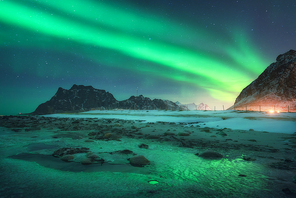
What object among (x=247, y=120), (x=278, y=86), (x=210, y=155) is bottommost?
(x=210, y=155)

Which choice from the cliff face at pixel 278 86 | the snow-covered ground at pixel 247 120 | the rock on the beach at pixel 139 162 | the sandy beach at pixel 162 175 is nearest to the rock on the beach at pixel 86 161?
the sandy beach at pixel 162 175

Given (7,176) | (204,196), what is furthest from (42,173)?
(204,196)

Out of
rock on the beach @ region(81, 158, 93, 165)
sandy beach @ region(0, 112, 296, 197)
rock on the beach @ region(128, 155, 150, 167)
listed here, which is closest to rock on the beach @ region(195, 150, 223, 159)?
sandy beach @ region(0, 112, 296, 197)

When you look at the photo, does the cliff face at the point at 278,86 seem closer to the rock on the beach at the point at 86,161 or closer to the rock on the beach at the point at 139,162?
the rock on the beach at the point at 139,162

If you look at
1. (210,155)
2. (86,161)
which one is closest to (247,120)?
(210,155)

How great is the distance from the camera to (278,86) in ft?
247

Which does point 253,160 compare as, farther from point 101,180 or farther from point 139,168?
point 101,180

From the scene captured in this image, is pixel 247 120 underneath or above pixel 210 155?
above

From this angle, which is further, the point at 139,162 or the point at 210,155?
the point at 210,155

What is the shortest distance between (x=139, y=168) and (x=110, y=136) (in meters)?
5.04

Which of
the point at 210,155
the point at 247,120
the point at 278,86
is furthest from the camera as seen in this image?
the point at 278,86

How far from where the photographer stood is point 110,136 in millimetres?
8609

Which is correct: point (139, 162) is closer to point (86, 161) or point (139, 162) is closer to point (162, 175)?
point (162, 175)

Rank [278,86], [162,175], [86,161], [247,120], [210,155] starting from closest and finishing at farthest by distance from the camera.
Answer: [162,175] → [86,161] → [210,155] → [247,120] → [278,86]
